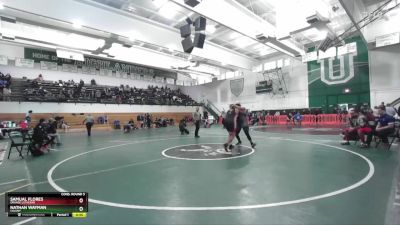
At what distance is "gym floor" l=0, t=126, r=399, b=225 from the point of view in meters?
3.02

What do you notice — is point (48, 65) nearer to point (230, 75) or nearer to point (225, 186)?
point (230, 75)

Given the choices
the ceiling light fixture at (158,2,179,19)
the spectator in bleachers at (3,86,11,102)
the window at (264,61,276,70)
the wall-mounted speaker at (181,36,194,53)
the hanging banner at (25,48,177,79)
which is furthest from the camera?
the window at (264,61,276,70)

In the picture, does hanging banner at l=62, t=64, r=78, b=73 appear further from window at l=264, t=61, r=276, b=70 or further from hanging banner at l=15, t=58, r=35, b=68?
window at l=264, t=61, r=276, b=70

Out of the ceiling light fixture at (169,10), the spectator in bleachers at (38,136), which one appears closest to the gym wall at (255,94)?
A: the ceiling light fixture at (169,10)

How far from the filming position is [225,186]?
4.24 meters

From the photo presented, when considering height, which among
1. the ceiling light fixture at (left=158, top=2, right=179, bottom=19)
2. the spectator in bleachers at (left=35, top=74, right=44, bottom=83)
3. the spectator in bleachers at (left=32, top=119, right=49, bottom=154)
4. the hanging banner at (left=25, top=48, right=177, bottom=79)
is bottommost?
the spectator in bleachers at (left=32, top=119, right=49, bottom=154)

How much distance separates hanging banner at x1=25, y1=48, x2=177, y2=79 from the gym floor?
72.7ft

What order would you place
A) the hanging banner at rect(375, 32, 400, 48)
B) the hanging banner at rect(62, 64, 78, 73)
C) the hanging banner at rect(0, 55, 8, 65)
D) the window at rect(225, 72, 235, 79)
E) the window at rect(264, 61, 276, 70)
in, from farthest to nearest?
1. the window at rect(225, 72, 235, 79)
2. the window at rect(264, 61, 276, 70)
3. the hanging banner at rect(62, 64, 78, 73)
4. the hanging banner at rect(0, 55, 8, 65)
5. the hanging banner at rect(375, 32, 400, 48)

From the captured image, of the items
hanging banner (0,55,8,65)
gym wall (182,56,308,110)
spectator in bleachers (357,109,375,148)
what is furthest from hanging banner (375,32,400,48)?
hanging banner (0,55,8,65)

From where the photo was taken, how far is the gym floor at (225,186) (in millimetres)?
3023

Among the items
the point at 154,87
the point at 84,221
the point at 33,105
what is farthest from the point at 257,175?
the point at 154,87

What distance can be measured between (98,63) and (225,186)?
2931cm

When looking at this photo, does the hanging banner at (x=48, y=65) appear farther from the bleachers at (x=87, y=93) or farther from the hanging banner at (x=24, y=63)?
the bleachers at (x=87, y=93)

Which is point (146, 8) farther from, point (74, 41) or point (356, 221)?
point (356, 221)
